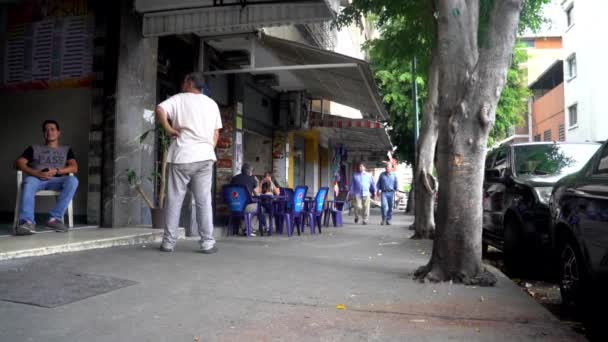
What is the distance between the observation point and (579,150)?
273 inches

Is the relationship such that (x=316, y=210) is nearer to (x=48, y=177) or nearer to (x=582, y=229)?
(x=48, y=177)

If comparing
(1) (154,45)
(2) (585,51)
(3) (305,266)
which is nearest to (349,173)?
(2) (585,51)

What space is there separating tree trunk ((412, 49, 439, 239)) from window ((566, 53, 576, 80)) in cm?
2365

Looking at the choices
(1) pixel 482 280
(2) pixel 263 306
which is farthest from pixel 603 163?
(2) pixel 263 306

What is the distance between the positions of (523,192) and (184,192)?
12.9 feet

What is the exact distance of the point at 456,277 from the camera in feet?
15.8

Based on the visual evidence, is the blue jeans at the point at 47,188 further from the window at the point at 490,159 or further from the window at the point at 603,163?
the window at the point at 490,159

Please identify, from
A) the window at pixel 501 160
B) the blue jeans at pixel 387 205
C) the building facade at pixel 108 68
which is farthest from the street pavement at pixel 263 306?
the blue jeans at pixel 387 205

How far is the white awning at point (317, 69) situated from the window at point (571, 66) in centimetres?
2068

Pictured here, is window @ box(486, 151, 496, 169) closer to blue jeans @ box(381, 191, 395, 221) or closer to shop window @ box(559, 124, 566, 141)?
blue jeans @ box(381, 191, 395, 221)

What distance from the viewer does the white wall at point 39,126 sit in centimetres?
827

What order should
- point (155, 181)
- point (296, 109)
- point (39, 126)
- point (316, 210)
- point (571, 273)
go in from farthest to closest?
point (296, 109) < point (316, 210) < point (155, 181) < point (39, 126) < point (571, 273)

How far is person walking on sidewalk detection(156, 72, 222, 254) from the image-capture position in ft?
18.6

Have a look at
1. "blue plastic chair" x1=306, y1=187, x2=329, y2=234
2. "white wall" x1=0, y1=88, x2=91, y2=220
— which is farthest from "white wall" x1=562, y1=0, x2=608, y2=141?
"white wall" x1=0, y1=88, x2=91, y2=220
